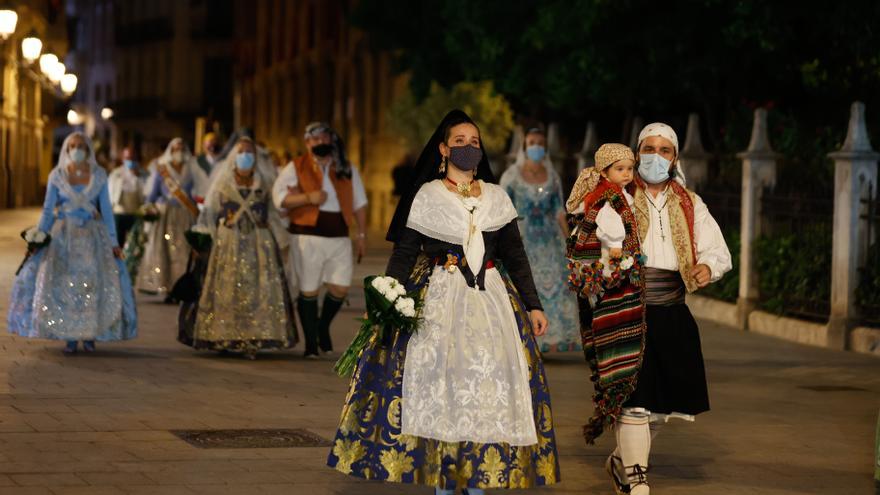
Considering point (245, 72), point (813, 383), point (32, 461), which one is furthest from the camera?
point (245, 72)

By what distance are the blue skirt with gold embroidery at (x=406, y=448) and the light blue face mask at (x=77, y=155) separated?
7.29 metres

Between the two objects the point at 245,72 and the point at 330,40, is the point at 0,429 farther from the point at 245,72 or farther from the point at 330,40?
the point at 245,72

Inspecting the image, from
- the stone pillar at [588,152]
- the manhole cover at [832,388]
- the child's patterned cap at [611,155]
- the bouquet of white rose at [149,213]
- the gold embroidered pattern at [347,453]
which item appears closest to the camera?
the gold embroidered pattern at [347,453]

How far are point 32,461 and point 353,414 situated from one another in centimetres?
214

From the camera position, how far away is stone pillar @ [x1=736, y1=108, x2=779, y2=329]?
18359mm

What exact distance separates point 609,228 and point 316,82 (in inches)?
2009

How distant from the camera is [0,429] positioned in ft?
34.0

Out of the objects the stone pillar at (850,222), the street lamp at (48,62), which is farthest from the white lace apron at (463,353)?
the street lamp at (48,62)

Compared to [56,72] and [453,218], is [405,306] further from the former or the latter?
[56,72]

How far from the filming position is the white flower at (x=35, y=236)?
14641mm

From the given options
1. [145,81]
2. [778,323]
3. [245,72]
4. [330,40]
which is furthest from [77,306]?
[145,81]

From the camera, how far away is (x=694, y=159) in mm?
21219

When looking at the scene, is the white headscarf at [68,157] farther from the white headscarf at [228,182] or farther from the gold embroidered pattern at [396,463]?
the gold embroidered pattern at [396,463]

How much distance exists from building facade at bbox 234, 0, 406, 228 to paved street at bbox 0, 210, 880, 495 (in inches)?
1072
